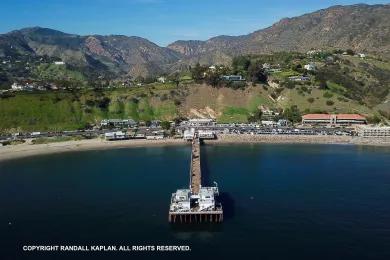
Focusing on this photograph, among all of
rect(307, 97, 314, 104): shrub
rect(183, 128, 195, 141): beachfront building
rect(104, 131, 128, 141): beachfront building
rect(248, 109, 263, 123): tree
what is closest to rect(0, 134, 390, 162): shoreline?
rect(183, 128, 195, 141): beachfront building

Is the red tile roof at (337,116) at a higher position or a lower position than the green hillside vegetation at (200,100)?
lower

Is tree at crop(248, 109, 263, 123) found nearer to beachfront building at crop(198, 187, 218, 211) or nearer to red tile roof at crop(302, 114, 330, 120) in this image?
red tile roof at crop(302, 114, 330, 120)

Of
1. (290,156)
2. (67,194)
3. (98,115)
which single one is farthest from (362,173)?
(98,115)

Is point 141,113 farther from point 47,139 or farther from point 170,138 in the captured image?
point 47,139

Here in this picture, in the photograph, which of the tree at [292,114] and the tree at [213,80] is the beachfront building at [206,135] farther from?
the tree at [213,80]

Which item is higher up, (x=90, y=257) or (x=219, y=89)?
(x=219, y=89)

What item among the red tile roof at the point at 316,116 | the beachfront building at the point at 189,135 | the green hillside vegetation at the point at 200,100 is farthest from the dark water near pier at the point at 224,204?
the green hillside vegetation at the point at 200,100
